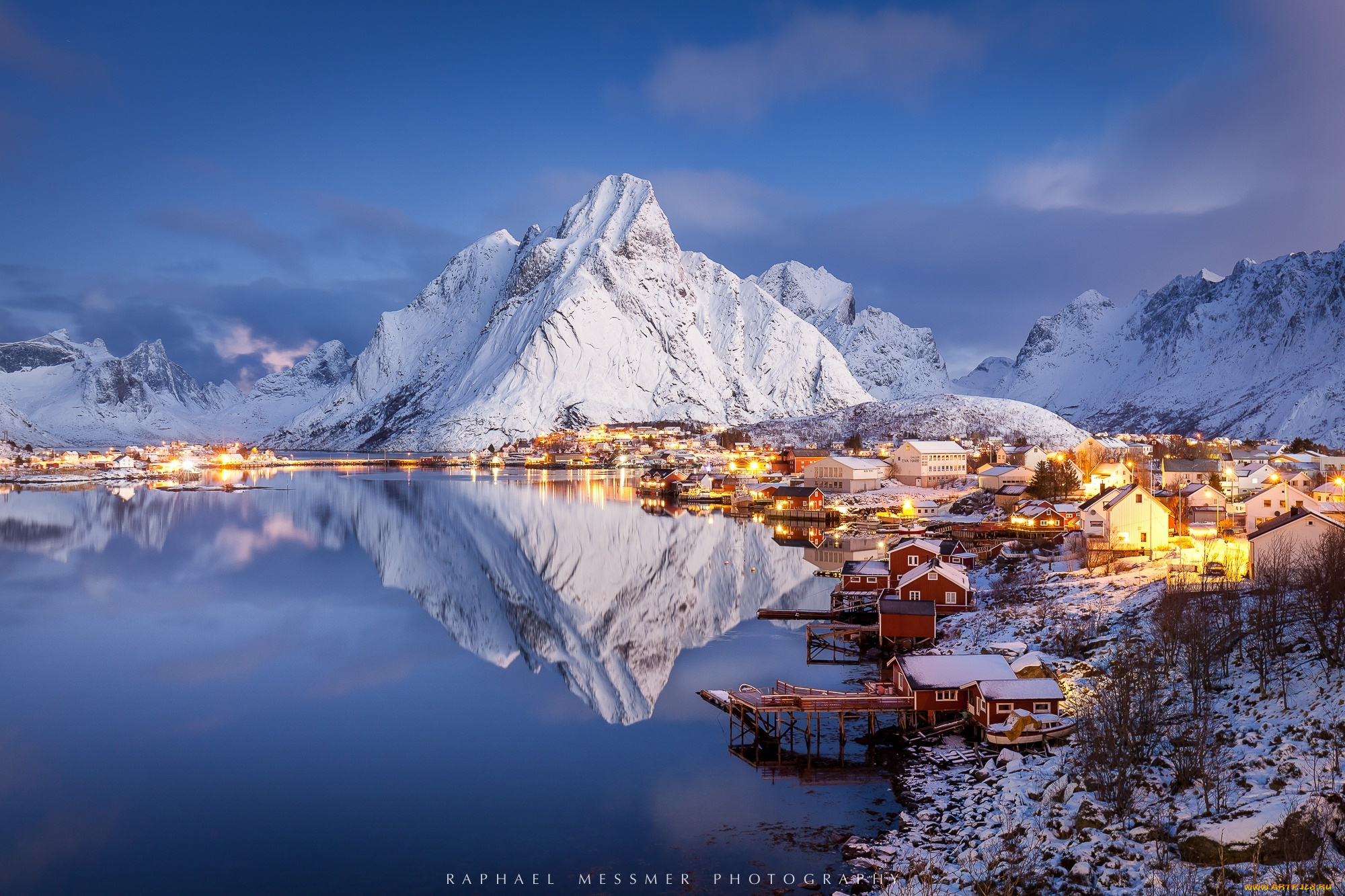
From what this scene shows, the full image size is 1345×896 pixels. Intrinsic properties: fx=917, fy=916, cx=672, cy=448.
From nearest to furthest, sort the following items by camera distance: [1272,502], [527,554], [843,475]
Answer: [1272,502] < [527,554] < [843,475]

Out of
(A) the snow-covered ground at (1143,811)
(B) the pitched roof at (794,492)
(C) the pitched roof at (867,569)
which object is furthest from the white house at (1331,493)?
(B) the pitched roof at (794,492)

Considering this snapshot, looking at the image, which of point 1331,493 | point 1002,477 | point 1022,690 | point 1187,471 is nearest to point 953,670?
point 1022,690

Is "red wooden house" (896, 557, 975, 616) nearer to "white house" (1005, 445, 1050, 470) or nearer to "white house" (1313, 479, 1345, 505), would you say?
"white house" (1313, 479, 1345, 505)

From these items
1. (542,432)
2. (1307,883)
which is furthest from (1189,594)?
(542,432)

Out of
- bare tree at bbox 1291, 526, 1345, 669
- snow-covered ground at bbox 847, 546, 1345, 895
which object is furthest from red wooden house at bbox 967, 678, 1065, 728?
bare tree at bbox 1291, 526, 1345, 669

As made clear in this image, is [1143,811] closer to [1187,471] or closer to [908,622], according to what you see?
[908,622]
